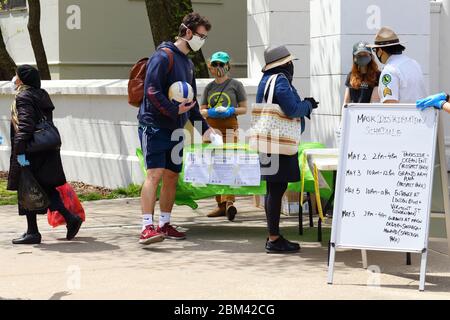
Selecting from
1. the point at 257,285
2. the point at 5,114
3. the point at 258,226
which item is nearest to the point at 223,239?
the point at 258,226

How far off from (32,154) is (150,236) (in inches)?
55.6

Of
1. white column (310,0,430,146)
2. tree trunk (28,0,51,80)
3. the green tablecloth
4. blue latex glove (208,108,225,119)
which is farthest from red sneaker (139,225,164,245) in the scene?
tree trunk (28,0,51,80)

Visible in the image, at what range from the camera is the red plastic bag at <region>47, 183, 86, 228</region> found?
9469 mm

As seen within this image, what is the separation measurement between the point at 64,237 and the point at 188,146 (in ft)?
5.17

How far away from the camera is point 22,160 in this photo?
893cm

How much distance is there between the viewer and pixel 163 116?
8.79 meters

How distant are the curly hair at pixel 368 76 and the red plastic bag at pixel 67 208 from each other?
3.07 meters

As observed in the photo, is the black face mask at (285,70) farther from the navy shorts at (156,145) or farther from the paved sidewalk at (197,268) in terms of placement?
the paved sidewalk at (197,268)

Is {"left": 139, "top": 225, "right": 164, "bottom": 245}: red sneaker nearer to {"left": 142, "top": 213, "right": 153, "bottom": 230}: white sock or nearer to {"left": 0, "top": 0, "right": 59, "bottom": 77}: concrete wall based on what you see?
{"left": 142, "top": 213, "right": 153, "bottom": 230}: white sock

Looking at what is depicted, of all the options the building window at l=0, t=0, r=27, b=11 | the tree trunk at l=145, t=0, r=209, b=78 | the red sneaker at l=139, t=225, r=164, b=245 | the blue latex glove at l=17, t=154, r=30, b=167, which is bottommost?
the red sneaker at l=139, t=225, r=164, b=245

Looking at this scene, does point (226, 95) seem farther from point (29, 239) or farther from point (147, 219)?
point (29, 239)

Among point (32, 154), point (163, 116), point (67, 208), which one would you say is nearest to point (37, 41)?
point (67, 208)

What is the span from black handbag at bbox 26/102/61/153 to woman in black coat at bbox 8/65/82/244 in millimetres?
42

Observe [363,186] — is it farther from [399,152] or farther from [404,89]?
[404,89]
